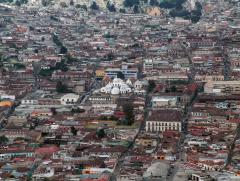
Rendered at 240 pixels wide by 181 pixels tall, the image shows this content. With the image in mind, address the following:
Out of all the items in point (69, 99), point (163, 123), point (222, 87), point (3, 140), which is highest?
point (222, 87)

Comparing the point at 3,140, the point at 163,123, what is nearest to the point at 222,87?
the point at 163,123

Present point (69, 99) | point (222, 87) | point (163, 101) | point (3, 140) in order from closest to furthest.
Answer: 1. point (3, 140)
2. point (163, 101)
3. point (69, 99)
4. point (222, 87)

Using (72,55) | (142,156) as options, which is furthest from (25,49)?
(142,156)

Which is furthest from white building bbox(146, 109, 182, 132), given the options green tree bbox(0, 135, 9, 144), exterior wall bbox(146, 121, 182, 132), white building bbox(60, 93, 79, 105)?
white building bbox(60, 93, 79, 105)

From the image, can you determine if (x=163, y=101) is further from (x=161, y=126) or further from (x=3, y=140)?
(x=3, y=140)

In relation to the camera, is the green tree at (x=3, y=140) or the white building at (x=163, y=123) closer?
the green tree at (x=3, y=140)

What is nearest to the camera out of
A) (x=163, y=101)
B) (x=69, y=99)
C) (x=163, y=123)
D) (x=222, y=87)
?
(x=163, y=123)

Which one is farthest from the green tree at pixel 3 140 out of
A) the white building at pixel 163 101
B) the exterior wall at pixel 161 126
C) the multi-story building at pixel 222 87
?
the multi-story building at pixel 222 87

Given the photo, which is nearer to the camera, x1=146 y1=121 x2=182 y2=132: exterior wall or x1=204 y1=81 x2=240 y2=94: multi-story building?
x1=146 y1=121 x2=182 y2=132: exterior wall

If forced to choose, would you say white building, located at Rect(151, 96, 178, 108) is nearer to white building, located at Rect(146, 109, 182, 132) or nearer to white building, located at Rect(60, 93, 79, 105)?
white building, located at Rect(146, 109, 182, 132)

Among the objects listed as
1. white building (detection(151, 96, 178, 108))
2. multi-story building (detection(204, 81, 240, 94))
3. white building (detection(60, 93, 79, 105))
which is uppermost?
multi-story building (detection(204, 81, 240, 94))

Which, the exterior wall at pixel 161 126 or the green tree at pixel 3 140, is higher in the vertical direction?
the exterior wall at pixel 161 126

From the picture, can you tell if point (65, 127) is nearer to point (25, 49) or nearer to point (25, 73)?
point (25, 73)

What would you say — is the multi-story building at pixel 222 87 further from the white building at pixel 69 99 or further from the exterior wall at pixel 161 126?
the exterior wall at pixel 161 126
